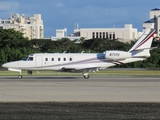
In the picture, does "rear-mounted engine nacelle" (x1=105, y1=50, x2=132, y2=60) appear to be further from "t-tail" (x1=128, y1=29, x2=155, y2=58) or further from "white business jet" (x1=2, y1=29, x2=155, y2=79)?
"t-tail" (x1=128, y1=29, x2=155, y2=58)

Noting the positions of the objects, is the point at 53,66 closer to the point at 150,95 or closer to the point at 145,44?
the point at 145,44

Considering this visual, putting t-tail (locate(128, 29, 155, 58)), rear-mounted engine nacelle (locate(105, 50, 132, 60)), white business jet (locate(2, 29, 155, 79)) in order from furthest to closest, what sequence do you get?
t-tail (locate(128, 29, 155, 58)) → rear-mounted engine nacelle (locate(105, 50, 132, 60)) → white business jet (locate(2, 29, 155, 79))

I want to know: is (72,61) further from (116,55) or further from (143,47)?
(143,47)

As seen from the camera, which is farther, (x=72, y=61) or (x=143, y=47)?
(x=143, y=47)

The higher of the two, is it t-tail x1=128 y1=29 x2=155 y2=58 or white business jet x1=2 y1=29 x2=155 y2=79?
t-tail x1=128 y1=29 x2=155 y2=58

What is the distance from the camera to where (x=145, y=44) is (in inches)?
2085

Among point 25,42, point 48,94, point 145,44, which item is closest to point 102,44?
point 25,42

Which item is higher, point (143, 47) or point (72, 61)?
point (143, 47)

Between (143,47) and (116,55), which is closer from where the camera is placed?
(116,55)

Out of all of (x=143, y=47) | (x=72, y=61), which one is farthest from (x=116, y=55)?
(x=72, y=61)

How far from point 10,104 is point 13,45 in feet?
349

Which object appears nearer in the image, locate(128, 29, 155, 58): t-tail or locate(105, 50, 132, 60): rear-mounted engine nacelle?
locate(105, 50, 132, 60): rear-mounted engine nacelle

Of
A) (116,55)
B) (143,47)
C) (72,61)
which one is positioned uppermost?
(143,47)

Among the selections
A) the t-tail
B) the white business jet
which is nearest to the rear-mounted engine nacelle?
the white business jet
